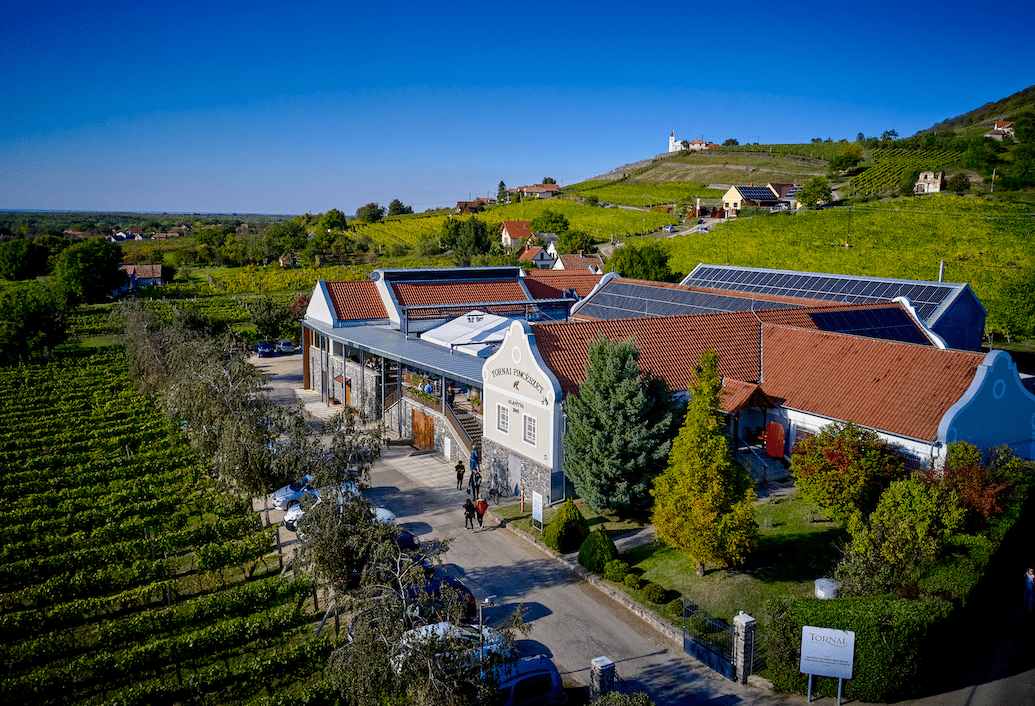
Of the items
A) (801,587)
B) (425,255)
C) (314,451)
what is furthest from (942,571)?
(425,255)

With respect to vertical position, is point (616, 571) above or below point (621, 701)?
below

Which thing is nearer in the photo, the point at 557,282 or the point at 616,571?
the point at 616,571

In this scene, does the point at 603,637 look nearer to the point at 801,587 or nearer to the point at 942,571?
the point at 801,587

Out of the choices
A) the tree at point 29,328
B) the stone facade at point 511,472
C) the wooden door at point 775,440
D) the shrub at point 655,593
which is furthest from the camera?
the tree at point 29,328

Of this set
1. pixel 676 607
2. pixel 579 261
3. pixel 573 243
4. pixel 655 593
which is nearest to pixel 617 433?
pixel 655 593

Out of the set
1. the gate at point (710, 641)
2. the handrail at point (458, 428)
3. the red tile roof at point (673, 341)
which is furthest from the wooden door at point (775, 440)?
the handrail at point (458, 428)

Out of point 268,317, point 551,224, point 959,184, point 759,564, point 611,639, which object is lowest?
point 611,639

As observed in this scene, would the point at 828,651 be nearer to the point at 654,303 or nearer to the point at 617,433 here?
the point at 617,433

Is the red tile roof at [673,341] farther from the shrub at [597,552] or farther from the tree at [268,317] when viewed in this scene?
the tree at [268,317]
